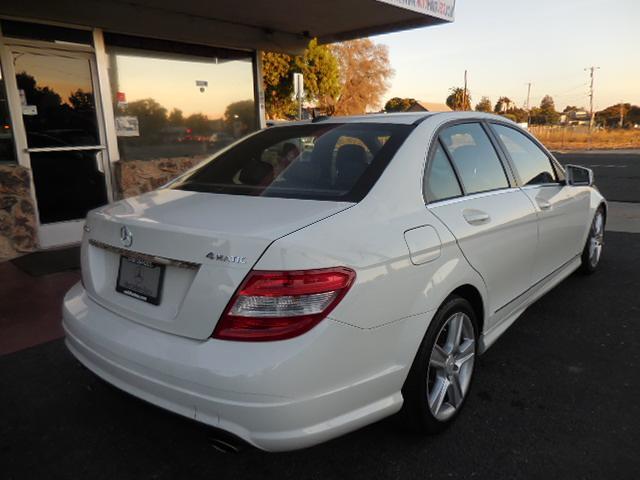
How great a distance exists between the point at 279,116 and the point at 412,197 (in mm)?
27622

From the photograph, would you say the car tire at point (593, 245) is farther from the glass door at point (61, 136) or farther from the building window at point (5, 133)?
the building window at point (5, 133)

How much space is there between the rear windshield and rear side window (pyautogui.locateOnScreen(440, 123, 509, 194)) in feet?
1.31

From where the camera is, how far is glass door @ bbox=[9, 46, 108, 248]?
5996 mm

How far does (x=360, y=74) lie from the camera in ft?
137

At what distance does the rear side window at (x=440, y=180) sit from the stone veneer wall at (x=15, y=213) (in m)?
5.17

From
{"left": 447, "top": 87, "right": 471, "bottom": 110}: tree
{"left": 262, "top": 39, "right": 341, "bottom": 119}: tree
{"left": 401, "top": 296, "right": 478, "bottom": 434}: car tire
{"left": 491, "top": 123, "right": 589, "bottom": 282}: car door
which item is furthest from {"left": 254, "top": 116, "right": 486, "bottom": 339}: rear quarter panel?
{"left": 447, "top": 87, "right": 471, "bottom": 110}: tree

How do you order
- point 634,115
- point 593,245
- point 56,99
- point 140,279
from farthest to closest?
point 634,115, point 56,99, point 593,245, point 140,279

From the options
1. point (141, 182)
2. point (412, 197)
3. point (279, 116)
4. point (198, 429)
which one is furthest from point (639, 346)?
point (279, 116)

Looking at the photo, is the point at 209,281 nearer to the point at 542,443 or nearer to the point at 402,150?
the point at 402,150

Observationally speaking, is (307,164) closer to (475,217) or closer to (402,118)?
(402,118)

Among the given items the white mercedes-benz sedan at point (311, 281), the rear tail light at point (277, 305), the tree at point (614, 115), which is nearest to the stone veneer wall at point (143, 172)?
the white mercedes-benz sedan at point (311, 281)

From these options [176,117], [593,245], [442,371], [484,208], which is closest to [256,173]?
[484,208]

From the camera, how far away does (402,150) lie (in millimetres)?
2500

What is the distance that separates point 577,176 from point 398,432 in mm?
2824
